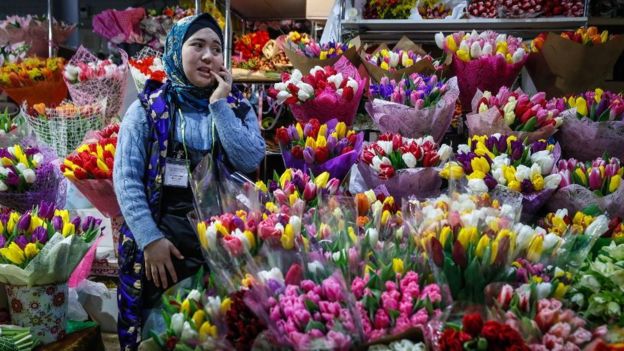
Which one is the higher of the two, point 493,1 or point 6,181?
point 493,1

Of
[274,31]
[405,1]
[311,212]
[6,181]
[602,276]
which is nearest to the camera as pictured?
[602,276]

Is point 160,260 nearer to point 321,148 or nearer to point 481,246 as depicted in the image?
point 321,148

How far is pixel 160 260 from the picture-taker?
→ 1.95 m

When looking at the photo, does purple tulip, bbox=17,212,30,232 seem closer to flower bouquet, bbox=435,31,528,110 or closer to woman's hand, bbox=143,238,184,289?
woman's hand, bbox=143,238,184,289

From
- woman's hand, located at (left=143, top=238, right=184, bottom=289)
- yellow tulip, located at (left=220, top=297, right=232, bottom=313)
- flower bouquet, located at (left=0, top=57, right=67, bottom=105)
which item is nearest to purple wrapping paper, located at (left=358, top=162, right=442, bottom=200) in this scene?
woman's hand, located at (left=143, top=238, right=184, bottom=289)

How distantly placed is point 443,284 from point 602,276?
35 cm

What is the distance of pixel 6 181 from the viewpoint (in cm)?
247

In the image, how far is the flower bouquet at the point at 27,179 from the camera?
2.48 meters

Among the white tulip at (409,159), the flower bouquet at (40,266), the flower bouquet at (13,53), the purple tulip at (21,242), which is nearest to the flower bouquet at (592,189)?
the white tulip at (409,159)

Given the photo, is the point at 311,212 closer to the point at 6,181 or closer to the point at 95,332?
the point at 95,332

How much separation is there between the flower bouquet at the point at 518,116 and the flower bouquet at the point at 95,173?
1.39 metres

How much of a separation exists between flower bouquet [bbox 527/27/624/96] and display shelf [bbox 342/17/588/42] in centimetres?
Result: 60

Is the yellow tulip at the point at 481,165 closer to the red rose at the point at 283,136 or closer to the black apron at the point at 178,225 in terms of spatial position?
the red rose at the point at 283,136

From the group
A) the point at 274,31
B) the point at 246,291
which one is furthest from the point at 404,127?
the point at 274,31
